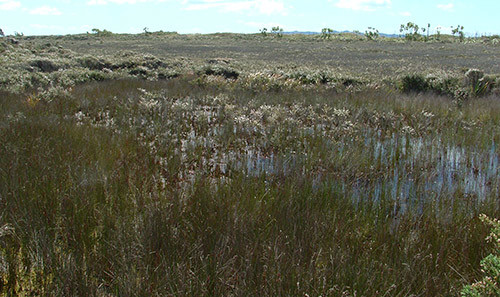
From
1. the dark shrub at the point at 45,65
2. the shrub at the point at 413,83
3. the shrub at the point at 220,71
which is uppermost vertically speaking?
the dark shrub at the point at 45,65

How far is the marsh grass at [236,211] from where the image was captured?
10.7 ft

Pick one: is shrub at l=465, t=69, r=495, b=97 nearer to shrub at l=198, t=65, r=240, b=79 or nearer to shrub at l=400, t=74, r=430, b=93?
shrub at l=400, t=74, r=430, b=93

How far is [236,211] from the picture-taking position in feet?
14.1

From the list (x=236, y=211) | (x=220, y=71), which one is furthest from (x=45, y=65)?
(x=236, y=211)

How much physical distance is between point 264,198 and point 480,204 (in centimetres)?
261

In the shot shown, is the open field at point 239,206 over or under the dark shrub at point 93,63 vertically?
under

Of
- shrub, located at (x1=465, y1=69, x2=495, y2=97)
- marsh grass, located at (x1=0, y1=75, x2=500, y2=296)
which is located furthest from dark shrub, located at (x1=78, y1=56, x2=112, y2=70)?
shrub, located at (x1=465, y1=69, x2=495, y2=97)

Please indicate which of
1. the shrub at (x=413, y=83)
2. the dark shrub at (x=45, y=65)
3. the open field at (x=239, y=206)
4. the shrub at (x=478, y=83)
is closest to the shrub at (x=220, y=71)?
the dark shrub at (x=45, y=65)

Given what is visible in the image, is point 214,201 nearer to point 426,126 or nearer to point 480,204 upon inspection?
point 480,204

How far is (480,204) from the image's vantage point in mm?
4930

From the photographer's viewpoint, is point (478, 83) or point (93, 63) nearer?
point (478, 83)

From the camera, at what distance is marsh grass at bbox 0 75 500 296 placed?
327 cm

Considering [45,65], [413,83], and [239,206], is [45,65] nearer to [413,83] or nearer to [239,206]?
[413,83]

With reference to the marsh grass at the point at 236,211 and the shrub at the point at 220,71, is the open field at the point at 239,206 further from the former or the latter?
the shrub at the point at 220,71
